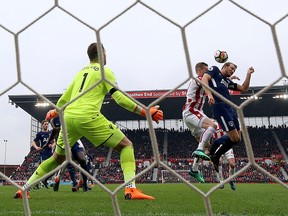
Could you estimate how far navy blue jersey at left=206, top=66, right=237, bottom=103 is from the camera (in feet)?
13.4

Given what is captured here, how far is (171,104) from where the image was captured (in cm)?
1966

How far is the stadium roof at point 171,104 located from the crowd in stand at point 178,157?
1360 mm

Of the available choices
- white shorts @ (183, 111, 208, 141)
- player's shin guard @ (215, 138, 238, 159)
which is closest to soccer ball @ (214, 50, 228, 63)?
white shorts @ (183, 111, 208, 141)

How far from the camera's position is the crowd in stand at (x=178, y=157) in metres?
17.8

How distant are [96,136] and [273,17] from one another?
1.65 m

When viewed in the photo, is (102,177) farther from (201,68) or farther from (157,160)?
(157,160)

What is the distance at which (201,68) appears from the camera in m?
4.61

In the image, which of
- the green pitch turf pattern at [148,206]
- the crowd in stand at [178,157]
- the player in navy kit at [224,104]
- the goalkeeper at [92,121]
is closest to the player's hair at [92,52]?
the goalkeeper at [92,121]

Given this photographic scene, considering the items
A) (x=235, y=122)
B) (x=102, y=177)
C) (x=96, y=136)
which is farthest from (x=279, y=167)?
(x=96, y=136)

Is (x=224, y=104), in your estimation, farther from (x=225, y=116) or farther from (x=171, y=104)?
(x=171, y=104)

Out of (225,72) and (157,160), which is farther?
(225,72)

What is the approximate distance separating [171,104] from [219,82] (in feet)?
51.0

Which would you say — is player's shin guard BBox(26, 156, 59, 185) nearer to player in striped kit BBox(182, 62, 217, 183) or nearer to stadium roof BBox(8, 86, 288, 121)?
player in striped kit BBox(182, 62, 217, 183)

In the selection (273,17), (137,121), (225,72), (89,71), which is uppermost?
(137,121)
